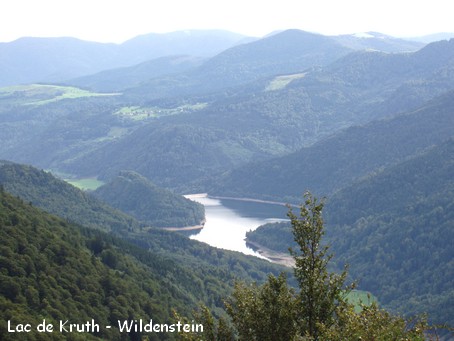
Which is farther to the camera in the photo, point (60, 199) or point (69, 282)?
point (60, 199)

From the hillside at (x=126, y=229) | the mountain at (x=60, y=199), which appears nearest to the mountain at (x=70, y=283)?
the hillside at (x=126, y=229)

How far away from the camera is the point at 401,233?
156 meters

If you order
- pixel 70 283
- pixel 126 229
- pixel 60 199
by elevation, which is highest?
pixel 60 199

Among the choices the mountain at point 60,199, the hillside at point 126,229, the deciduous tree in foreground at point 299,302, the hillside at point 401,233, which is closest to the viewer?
the deciduous tree in foreground at point 299,302

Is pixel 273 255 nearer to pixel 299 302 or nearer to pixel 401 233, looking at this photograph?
pixel 401 233

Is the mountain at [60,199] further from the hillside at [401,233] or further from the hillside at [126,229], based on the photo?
the hillside at [401,233]

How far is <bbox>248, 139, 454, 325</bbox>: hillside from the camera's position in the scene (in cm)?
12838

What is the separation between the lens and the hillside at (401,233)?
12838 centimetres

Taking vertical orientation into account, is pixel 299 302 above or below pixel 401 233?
below

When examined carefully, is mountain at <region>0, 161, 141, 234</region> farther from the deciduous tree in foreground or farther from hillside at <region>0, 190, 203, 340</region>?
the deciduous tree in foreground

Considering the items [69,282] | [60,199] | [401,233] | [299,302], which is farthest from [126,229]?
[299,302]

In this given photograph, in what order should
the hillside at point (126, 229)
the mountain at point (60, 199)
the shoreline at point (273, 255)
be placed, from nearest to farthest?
the hillside at point (126, 229) → the mountain at point (60, 199) → the shoreline at point (273, 255)

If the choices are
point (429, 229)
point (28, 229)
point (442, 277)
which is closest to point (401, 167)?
point (429, 229)

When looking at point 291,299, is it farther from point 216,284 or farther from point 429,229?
point 429,229
